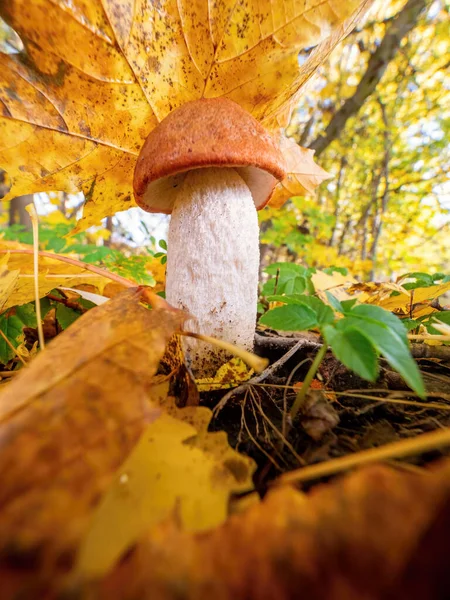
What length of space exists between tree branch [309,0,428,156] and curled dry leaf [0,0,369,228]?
13.5ft

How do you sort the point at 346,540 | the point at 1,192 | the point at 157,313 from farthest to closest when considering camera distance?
1. the point at 1,192
2. the point at 157,313
3. the point at 346,540

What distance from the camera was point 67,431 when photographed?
15.0 inches

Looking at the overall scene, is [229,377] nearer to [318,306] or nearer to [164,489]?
[318,306]

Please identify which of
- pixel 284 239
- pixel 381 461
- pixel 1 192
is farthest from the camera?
pixel 1 192

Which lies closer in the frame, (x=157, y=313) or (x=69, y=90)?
(x=157, y=313)

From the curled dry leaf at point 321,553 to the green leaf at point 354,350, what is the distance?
192 millimetres

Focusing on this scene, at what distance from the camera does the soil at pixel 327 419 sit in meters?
0.60

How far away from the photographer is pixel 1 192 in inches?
260

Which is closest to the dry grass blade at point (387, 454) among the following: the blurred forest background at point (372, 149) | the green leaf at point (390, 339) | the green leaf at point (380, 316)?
the green leaf at point (390, 339)

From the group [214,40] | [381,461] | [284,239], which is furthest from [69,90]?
[284,239]

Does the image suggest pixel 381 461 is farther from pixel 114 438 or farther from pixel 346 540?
pixel 114 438

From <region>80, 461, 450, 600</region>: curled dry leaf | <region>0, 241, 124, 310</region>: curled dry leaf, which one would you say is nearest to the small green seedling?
<region>80, 461, 450, 600</region>: curled dry leaf

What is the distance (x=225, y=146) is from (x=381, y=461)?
2.62 feet

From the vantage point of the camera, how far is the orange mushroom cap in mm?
880
